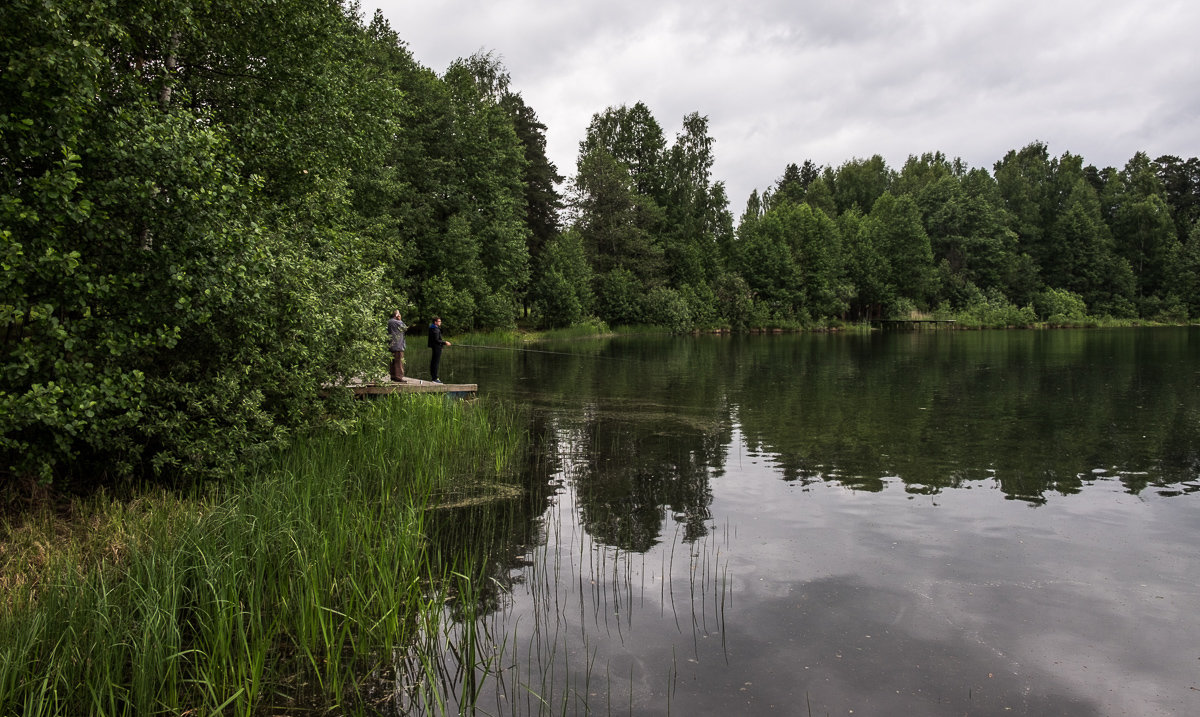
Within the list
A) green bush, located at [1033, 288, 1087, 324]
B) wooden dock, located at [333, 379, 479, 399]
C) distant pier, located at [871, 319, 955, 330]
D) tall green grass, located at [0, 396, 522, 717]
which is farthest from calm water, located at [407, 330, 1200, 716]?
green bush, located at [1033, 288, 1087, 324]

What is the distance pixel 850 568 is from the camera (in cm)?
806

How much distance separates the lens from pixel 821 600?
7.16 meters

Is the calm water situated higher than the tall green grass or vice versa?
the tall green grass

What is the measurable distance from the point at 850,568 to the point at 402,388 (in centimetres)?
1030

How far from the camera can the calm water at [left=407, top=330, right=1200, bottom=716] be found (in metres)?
5.55

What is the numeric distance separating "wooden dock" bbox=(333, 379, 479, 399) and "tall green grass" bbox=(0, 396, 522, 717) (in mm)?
4255

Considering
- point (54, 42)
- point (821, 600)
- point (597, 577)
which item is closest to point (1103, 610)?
point (821, 600)

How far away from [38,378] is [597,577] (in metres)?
5.79

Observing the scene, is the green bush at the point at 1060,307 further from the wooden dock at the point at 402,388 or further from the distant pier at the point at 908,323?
the wooden dock at the point at 402,388

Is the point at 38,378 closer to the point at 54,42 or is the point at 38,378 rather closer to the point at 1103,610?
the point at 54,42

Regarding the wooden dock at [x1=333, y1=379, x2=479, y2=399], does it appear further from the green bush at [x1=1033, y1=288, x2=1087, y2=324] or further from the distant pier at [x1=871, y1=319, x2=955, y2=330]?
the green bush at [x1=1033, y1=288, x2=1087, y2=324]

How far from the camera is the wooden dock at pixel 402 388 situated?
13359mm

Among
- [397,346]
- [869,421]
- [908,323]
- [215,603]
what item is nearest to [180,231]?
[215,603]

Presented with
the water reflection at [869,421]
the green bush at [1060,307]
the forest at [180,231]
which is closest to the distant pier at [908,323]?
the green bush at [1060,307]
